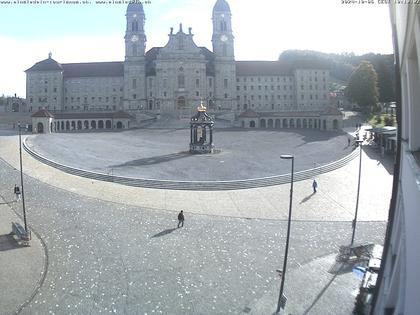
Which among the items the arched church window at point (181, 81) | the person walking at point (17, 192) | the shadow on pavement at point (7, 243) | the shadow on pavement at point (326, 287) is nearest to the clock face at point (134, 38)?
the arched church window at point (181, 81)

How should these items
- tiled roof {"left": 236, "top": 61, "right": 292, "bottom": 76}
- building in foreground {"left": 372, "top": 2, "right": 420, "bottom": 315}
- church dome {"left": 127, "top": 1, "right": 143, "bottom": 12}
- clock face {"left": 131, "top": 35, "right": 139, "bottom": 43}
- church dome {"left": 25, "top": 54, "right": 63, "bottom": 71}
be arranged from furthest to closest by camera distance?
tiled roof {"left": 236, "top": 61, "right": 292, "bottom": 76} < church dome {"left": 25, "top": 54, "right": 63, "bottom": 71} < church dome {"left": 127, "top": 1, "right": 143, "bottom": 12} < clock face {"left": 131, "top": 35, "right": 139, "bottom": 43} < building in foreground {"left": 372, "top": 2, "right": 420, "bottom": 315}

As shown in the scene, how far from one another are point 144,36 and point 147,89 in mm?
12910

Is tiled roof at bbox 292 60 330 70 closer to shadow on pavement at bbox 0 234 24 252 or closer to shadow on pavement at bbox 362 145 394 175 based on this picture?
shadow on pavement at bbox 362 145 394 175

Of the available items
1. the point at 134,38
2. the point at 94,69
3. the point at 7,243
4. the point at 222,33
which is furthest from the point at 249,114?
the point at 7,243

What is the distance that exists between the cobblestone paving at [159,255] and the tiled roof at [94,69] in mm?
80013

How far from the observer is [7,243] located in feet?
69.8

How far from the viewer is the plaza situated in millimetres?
16000

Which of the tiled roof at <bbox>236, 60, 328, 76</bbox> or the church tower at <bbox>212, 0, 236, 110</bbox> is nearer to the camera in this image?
the church tower at <bbox>212, 0, 236, 110</bbox>

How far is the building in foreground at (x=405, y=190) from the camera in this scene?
7.48 meters

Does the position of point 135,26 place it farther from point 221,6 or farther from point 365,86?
point 365,86

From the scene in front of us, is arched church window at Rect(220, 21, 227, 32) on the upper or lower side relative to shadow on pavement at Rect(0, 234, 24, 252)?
upper

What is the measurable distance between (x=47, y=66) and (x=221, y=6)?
1767 inches

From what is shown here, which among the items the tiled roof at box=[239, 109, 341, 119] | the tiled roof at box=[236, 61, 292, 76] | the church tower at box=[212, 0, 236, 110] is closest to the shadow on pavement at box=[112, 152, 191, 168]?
the tiled roof at box=[239, 109, 341, 119]

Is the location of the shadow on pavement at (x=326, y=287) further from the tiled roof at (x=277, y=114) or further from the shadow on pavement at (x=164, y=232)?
the tiled roof at (x=277, y=114)
